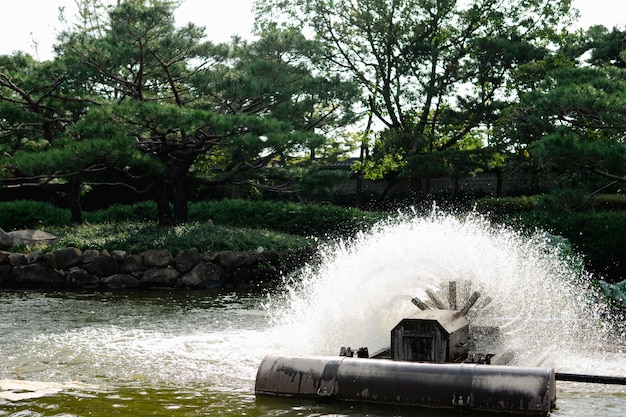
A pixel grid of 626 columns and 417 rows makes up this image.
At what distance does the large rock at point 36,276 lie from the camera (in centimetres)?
1878


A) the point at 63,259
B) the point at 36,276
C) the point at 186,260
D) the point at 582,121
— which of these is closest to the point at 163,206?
the point at 186,260

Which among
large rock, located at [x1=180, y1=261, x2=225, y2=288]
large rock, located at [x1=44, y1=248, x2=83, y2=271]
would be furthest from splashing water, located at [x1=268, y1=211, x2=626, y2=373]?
large rock, located at [x1=44, y1=248, x2=83, y2=271]

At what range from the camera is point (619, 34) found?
26141mm

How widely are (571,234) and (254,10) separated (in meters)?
18.3

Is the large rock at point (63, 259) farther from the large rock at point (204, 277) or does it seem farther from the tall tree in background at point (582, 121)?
the tall tree in background at point (582, 121)

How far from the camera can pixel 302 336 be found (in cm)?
1014

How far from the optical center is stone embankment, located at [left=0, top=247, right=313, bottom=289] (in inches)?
736

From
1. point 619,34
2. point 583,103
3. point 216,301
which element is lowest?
point 216,301

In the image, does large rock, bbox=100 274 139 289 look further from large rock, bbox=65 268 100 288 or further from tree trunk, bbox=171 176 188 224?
tree trunk, bbox=171 176 188 224

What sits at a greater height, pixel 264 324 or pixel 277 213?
pixel 277 213

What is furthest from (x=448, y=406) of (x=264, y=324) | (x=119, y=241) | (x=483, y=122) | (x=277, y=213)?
(x=483, y=122)

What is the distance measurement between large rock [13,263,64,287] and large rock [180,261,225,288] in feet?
10.7

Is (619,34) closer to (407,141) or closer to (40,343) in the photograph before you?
(407,141)

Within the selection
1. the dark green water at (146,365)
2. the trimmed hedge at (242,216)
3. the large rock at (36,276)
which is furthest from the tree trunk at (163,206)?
the dark green water at (146,365)
